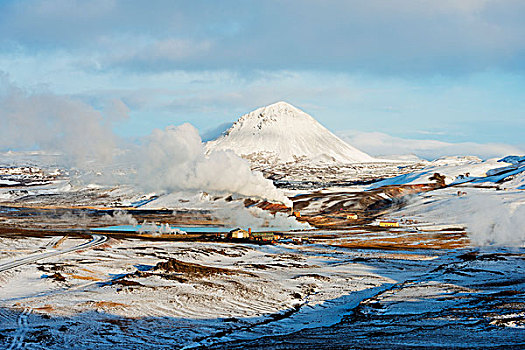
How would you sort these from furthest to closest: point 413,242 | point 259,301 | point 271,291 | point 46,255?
point 413,242 → point 46,255 → point 271,291 → point 259,301

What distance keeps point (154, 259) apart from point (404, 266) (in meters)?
35.0

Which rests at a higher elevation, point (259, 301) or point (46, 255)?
point (46, 255)

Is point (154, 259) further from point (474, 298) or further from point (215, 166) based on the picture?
point (215, 166)

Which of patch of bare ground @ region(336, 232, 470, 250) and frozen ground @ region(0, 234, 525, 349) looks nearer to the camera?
frozen ground @ region(0, 234, 525, 349)

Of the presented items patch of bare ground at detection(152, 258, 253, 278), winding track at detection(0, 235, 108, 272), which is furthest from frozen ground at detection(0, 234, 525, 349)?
winding track at detection(0, 235, 108, 272)

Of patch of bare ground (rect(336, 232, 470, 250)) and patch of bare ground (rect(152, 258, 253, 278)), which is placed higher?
patch of bare ground (rect(152, 258, 253, 278))

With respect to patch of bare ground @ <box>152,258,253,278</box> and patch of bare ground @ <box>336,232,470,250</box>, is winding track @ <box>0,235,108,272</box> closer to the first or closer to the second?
patch of bare ground @ <box>152,258,253,278</box>

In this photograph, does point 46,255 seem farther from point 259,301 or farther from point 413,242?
point 413,242

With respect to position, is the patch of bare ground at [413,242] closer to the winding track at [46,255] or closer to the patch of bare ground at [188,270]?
the patch of bare ground at [188,270]

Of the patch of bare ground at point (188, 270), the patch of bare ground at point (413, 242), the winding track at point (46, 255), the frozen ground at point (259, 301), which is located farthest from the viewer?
the patch of bare ground at point (413, 242)

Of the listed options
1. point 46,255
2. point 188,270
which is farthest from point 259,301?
point 46,255

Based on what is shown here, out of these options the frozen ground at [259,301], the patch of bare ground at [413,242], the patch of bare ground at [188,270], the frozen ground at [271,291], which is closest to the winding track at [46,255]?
the frozen ground at [271,291]

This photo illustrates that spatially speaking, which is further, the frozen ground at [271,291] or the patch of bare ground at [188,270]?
the patch of bare ground at [188,270]

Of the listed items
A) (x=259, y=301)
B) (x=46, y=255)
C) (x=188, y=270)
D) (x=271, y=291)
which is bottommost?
(x=259, y=301)
